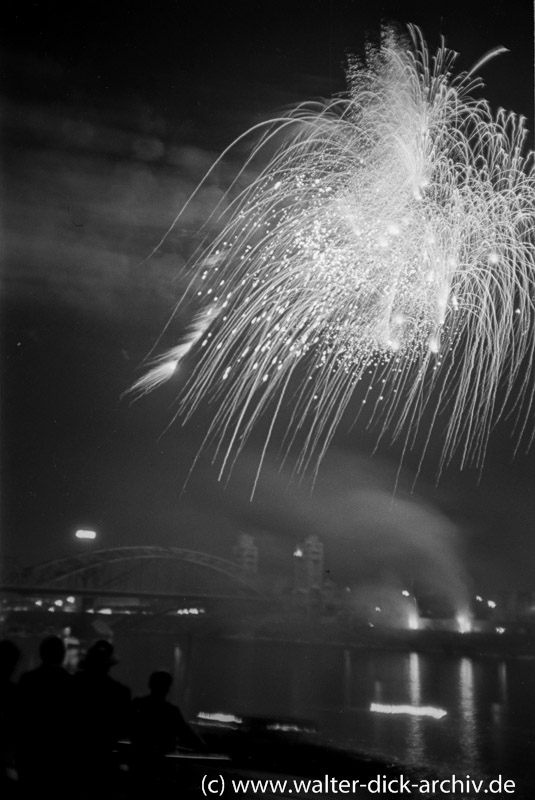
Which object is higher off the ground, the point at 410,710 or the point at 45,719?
the point at 45,719

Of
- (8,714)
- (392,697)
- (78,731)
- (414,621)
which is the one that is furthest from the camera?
(414,621)

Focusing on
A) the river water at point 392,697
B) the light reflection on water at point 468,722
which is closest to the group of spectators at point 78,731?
the river water at point 392,697

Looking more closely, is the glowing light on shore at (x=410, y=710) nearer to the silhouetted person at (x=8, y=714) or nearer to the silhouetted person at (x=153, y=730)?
the silhouetted person at (x=153, y=730)

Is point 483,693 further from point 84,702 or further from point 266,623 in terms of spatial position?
point 84,702

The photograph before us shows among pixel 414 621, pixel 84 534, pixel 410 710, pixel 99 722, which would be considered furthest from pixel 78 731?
pixel 414 621

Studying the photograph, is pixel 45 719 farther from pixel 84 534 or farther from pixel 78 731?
pixel 84 534

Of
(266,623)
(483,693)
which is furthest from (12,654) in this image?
(266,623)
